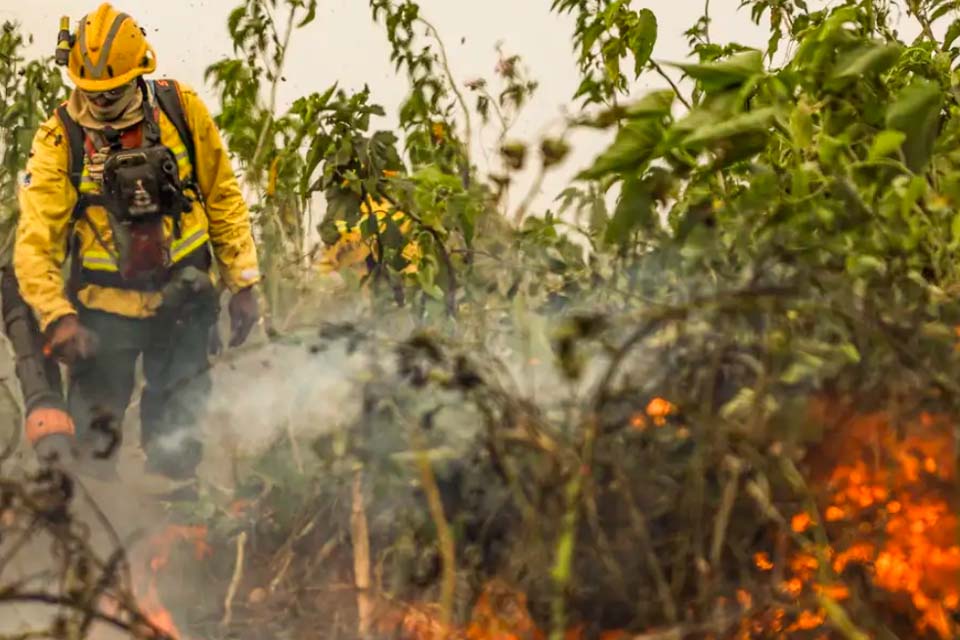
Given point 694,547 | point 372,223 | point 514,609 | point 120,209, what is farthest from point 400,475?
point 120,209

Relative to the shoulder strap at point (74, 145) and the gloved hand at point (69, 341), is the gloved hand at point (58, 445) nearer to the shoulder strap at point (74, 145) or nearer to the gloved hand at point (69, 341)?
the gloved hand at point (69, 341)

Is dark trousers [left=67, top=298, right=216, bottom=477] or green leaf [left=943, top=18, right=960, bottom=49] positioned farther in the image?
dark trousers [left=67, top=298, right=216, bottom=477]

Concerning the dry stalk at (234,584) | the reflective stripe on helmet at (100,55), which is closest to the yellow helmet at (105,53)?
the reflective stripe on helmet at (100,55)

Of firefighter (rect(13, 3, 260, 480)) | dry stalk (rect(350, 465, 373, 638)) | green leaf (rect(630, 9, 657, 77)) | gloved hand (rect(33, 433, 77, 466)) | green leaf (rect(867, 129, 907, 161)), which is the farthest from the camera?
firefighter (rect(13, 3, 260, 480))

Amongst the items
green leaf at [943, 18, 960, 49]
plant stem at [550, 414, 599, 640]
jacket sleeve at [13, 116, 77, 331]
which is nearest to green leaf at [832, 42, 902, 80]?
plant stem at [550, 414, 599, 640]

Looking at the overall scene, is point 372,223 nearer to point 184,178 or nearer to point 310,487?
point 184,178

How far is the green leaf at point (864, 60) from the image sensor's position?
46.0 inches

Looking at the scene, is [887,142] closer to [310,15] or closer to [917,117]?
[917,117]

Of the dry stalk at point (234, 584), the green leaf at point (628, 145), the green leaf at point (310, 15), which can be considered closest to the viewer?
the green leaf at point (628, 145)

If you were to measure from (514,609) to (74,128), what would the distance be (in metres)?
1.33

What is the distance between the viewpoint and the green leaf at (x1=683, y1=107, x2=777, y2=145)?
113 centimetres

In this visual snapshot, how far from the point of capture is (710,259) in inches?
50.1

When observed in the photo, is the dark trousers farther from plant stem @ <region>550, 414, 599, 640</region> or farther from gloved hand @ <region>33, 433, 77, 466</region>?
plant stem @ <region>550, 414, 599, 640</region>

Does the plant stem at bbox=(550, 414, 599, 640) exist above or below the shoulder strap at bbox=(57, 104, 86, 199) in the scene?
Answer: below
